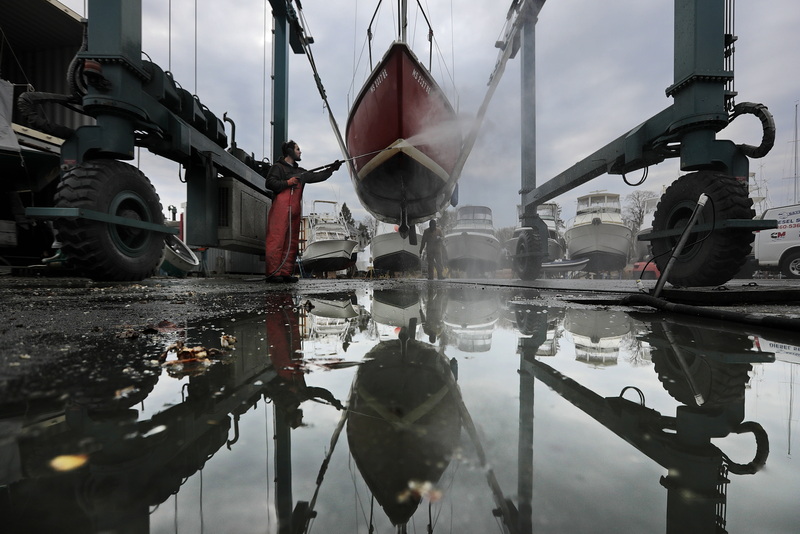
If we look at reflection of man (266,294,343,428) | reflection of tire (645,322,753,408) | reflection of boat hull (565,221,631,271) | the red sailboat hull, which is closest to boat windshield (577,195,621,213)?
reflection of boat hull (565,221,631,271)

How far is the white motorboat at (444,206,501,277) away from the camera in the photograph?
12016 mm

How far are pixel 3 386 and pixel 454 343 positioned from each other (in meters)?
0.88

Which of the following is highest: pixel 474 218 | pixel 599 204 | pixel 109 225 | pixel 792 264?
pixel 599 204

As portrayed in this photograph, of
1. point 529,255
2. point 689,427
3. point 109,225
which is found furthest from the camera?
point 529,255

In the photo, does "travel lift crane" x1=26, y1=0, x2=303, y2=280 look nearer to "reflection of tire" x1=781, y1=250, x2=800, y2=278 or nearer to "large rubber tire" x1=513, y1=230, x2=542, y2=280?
"large rubber tire" x1=513, y1=230, x2=542, y2=280

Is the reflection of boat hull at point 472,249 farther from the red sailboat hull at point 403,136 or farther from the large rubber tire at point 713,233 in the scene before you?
the large rubber tire at point 713,233

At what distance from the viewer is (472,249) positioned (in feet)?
39.5

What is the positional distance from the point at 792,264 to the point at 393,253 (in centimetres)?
1047

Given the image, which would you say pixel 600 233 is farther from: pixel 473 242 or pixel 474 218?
pixel 473 242

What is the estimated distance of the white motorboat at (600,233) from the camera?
493 inches

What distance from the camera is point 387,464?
14.3 inches

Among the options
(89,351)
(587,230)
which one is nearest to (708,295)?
(89,351)

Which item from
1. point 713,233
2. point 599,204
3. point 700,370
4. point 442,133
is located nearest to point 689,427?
point 700,370

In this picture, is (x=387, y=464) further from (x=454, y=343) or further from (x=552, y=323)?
(x=552, y=323)
